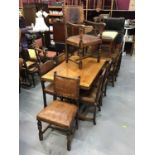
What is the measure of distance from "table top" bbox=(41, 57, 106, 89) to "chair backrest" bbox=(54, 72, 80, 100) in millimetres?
128

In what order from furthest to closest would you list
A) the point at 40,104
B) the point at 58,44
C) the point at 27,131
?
the point at 58,44 → the point at 40,104 → the point at 27,131

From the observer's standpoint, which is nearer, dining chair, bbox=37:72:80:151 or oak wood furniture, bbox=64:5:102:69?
dining chair, bbox=37:72:80:151

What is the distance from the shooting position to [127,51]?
16.9 feet

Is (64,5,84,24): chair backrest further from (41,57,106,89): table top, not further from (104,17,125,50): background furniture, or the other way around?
(104,17,125,50): background furniture

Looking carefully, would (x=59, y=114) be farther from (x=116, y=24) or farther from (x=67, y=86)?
(x=116, y=24)

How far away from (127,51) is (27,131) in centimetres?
406

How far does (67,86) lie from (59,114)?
1.10 feet

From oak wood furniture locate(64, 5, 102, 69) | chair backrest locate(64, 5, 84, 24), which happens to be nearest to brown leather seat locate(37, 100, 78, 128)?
oak wood furniture locate(64, 5, 102, 69)

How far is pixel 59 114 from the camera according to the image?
1.80m

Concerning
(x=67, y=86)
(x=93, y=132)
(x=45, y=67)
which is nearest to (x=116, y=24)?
(x=45, y=67)

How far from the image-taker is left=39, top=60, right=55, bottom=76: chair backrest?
2.21m

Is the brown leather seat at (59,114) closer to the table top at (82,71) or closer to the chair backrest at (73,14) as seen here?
the table top at (82,71)
